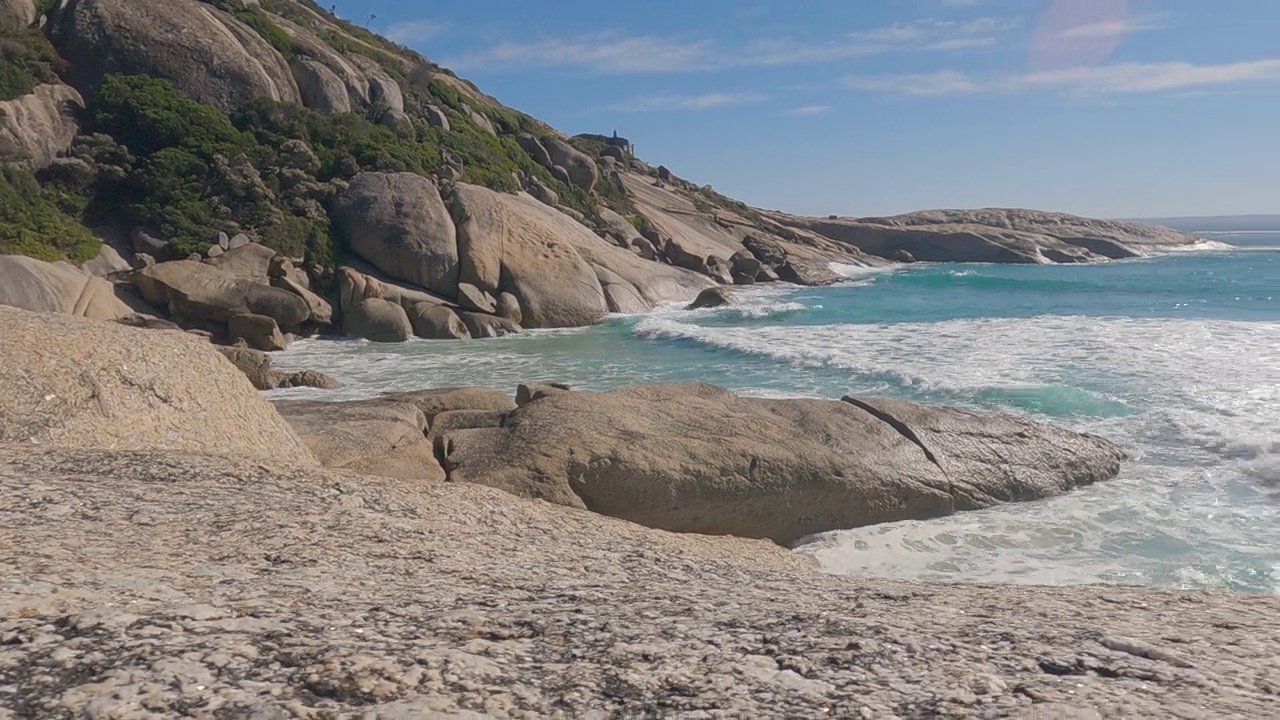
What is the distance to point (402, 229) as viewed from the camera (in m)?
25.2

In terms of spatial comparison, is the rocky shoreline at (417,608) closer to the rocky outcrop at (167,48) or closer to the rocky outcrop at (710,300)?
the rocky outcrop at (710,300)

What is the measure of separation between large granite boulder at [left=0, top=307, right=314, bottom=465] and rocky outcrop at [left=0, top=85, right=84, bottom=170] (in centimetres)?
2227

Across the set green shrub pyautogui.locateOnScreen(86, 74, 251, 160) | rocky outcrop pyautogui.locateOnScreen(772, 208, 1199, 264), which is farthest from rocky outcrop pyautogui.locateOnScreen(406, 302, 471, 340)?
rocky outcrop pyautogui.locateOnScreen(772, 208, 1199, 264)

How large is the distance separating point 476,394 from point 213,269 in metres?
13.7

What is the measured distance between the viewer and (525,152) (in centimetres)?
4012

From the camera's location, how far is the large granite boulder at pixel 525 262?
989 inches

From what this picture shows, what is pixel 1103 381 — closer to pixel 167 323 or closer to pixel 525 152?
pixel 167 323

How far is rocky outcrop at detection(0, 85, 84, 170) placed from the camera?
24359 millimetres

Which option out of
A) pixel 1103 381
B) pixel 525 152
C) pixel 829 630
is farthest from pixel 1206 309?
pixel 829 630

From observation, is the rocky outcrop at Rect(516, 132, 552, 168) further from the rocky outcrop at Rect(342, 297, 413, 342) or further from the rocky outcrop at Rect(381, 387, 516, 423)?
the rocky outcrop at Rect(381, 387, 516, 423)

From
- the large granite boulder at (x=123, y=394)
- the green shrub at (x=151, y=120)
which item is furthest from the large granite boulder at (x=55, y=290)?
the large granite boulder at (x=123, y=394)

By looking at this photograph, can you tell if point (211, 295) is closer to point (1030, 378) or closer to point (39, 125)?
point (39, 125)

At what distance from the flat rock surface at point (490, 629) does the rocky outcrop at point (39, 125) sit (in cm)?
2469

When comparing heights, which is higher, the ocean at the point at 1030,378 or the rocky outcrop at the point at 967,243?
the rocky outcrop at the point at 967,243
